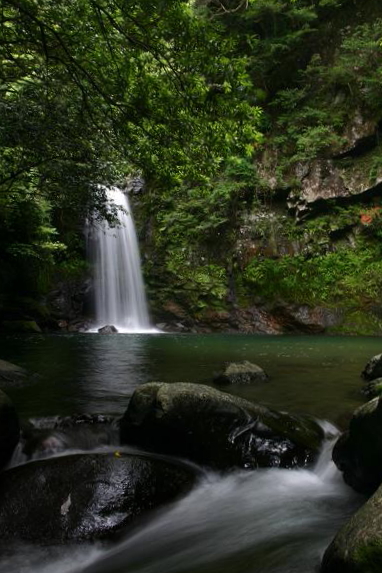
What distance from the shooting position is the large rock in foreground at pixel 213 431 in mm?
4590

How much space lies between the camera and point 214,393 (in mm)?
5074

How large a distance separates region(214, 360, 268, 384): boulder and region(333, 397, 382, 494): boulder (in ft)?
11.4

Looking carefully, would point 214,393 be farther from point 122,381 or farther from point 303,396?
point 122,381

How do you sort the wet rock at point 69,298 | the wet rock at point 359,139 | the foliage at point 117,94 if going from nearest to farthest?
the foliage at point 117,94
the wet rock at point 359,139
the wet rock at point 69,298

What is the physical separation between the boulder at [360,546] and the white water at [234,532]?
1.42 feet

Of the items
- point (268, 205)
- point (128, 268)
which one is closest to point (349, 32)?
point (268, 205)

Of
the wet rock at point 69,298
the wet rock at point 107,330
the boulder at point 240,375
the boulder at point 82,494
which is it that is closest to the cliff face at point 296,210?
the wet rock at point 107,330

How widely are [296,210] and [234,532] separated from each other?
16843 millimetres

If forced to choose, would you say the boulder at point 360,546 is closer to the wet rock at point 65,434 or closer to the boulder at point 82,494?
the boulder at point 82,494

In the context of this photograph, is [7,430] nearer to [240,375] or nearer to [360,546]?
[360,546]

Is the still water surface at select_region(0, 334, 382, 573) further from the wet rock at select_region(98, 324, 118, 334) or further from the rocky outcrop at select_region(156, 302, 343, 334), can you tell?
the wet rock at select_region(98, 324, 118, 334)

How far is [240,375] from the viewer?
7.86 m

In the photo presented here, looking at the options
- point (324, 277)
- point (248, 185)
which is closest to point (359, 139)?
point (248, 185)

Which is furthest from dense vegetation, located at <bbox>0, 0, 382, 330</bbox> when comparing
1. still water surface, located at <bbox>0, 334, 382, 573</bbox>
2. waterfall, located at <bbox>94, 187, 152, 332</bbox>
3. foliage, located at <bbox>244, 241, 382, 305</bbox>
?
still water surface, located at <bbox>0, 334, 382, 573</bbox>
